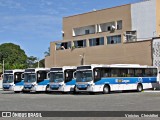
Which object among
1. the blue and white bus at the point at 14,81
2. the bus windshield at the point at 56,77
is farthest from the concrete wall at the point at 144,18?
the bus windshield at the point at 56,77

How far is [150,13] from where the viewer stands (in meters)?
55.4

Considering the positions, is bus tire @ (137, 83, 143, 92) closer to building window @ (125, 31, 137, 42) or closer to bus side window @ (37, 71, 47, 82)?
bus side window @ (37, 71, 47, 82)

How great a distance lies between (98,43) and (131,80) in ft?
68.2

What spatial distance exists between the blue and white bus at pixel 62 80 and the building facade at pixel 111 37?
40.3 feet

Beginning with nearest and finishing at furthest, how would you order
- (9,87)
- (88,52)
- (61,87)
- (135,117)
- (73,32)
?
1. (135,117)
2. (61,87)
3. (9,87)
4. (88,52)
5. (73,32)

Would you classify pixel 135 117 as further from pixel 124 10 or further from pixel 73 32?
pixel 73 32

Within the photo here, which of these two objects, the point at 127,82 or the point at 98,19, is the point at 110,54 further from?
the point at 127,82

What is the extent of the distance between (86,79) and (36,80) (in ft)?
25.1

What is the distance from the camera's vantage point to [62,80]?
38.9 meters

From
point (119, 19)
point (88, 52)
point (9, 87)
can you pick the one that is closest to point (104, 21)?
point (119, 19)

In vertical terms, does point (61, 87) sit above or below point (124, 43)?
below

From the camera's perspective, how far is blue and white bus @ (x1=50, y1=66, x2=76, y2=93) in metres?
38.9

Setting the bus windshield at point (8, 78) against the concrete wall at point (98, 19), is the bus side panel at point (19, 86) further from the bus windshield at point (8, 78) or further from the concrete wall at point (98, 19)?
the concrete wall at point (98, 19)

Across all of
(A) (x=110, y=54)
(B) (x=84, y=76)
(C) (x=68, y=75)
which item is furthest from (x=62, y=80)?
(A) (x=110, y=54)
